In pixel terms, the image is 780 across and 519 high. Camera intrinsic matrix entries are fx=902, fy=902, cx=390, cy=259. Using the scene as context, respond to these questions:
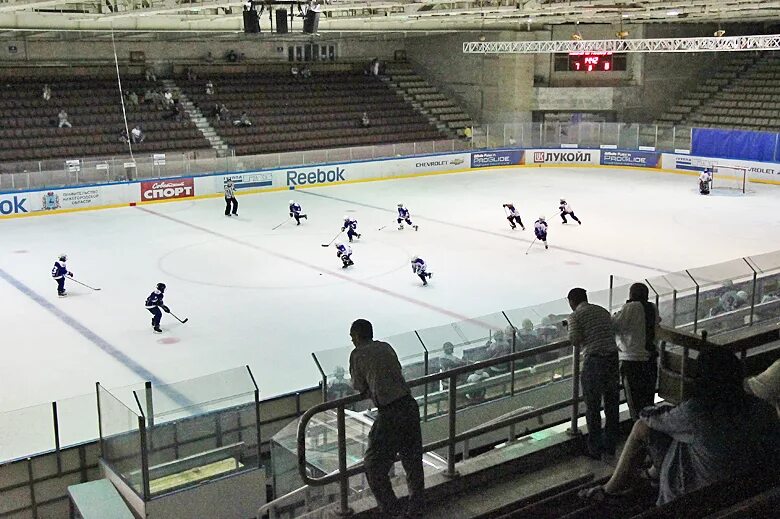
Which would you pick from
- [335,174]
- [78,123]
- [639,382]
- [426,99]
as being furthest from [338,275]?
[426,99]

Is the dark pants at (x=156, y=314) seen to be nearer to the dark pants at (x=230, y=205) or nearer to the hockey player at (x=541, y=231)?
the hockey player at (x=541, y=231)

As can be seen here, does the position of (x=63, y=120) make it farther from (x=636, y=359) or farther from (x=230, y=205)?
(x=636, y=359)

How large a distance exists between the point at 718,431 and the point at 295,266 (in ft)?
48.6

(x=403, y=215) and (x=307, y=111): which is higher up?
(x=307, y=111)

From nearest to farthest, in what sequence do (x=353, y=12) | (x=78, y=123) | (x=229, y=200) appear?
(x=229, y=200)
(x=353, y=12)
(x=78, y=123)

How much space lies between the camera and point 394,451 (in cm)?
475

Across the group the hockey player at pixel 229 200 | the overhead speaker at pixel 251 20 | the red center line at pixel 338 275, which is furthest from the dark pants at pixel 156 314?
the hockey player at pixel 229 200

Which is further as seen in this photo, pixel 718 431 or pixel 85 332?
pixel 85 332

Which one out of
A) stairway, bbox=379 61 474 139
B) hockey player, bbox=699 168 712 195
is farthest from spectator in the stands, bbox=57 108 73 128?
hockey player, bbox=699 168 712 195

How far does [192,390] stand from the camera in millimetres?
7969

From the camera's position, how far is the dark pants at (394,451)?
184 inches

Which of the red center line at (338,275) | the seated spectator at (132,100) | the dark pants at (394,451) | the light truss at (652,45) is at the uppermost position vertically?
the light truss at (652,45)

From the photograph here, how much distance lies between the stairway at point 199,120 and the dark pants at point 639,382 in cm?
2669

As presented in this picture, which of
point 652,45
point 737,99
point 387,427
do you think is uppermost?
point 652,45
